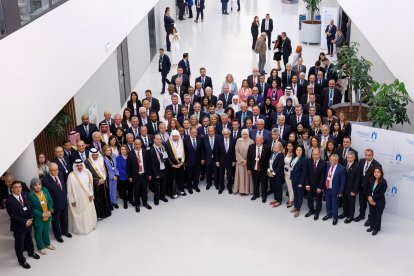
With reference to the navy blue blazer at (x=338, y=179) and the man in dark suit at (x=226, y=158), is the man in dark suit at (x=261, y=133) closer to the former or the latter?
the man in dark suit at (x=226, y=158)

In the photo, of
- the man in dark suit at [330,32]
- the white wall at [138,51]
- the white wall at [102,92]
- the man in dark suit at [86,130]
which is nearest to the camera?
the man in dark suit at [86,130]

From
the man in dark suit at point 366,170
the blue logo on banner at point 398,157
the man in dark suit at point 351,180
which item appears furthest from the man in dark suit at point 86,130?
the blue logo on banner at point 398,157

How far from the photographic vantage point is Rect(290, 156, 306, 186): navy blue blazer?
11.2m

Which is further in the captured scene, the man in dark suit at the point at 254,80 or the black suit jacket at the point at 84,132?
the man in dark suit at the point at 254,80

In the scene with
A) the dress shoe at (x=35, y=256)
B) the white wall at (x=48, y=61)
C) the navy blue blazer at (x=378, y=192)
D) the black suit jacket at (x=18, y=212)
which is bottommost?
the dress shoe at (x=35, y=256)

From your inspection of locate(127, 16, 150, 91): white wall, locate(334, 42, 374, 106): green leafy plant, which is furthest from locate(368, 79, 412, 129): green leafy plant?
locate(127, 16, 150, 91): white wall

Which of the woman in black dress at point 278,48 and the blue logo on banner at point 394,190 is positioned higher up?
the woman in black dress at point 278,48

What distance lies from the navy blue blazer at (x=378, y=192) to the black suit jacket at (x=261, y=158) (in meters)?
2.17

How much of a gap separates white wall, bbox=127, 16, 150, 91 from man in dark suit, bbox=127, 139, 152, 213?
7367 mm

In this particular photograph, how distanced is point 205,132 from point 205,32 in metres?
15.4

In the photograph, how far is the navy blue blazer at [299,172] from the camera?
11173mm

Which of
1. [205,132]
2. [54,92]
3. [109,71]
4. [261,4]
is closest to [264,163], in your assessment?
[205,132]

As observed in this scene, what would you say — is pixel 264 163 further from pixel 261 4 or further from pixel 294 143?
pixel 261 4

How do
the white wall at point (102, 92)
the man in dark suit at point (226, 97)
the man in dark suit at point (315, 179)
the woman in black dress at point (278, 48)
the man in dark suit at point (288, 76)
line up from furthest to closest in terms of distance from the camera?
the woman in black dress at point (278, 48) → the man in dark suit at point (288, 76) → the man in dark suit at point (226, 97) → the white wall at point (102, 92) → the man in dark suit at point (315, 179)
